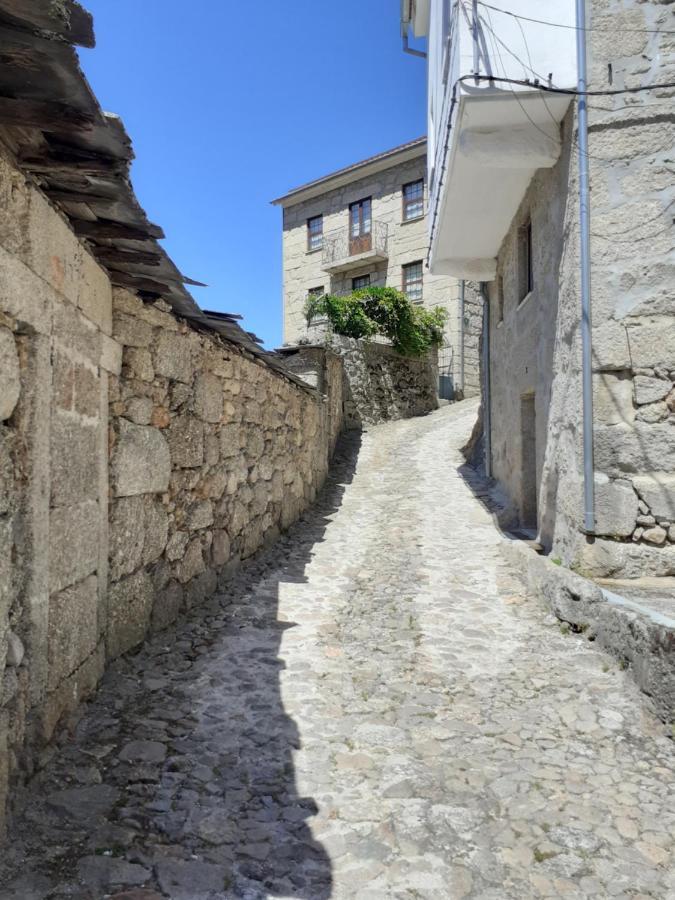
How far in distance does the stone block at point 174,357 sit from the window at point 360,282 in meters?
17.0

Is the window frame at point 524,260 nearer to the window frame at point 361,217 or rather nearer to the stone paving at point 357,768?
the stone paving at point 357,768

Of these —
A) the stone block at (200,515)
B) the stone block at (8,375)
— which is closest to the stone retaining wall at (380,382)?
the stone block at (200,515)

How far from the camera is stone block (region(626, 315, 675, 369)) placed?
4.45 meters

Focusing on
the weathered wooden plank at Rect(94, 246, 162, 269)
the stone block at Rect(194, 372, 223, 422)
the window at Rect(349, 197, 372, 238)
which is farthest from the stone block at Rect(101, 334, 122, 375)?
the window at Rect(349, 197, 372, 238)

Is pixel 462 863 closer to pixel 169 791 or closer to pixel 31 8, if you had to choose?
pixel 169 791

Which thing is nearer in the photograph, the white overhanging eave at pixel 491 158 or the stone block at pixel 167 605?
the stone block at pixel 167 605

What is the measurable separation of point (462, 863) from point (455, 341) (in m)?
16.7

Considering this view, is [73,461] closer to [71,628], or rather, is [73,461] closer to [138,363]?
[71,628]

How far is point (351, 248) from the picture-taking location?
2047 cm

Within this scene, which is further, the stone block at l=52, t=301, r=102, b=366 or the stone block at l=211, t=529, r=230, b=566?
the stone block at l=211, t=529, r=230, b=566

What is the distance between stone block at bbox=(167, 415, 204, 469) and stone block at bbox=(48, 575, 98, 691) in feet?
3.99

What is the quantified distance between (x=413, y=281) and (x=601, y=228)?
50.1 feet

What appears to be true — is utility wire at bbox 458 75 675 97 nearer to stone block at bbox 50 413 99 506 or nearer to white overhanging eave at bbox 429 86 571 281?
white overhanging eave at bbox 429 86 571 281

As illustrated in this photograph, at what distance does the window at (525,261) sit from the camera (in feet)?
21.9
